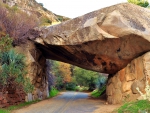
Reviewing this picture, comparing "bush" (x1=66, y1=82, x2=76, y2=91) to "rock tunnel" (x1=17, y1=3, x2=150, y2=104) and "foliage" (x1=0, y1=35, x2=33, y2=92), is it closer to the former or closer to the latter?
"rock tunnel" (x1=17, y1=3, x2=150, y2=104)

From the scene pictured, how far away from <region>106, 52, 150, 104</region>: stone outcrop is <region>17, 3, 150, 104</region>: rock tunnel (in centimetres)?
26

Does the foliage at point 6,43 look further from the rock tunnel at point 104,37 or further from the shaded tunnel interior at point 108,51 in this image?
the shaded tunnel interior at point 108,51

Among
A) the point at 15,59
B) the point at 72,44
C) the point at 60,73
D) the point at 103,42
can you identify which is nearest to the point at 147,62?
the point at 103,42

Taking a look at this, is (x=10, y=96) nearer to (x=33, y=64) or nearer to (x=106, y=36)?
(x=33, y=64)

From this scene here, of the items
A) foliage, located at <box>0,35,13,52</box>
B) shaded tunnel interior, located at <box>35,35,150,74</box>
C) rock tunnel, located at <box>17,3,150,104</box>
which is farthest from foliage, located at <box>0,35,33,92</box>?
shaded tunnel interior, located at <box>35,35,150,74</box>

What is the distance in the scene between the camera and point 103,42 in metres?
12.8

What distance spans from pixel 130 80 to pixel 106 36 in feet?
10.7

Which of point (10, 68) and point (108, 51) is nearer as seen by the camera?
point (10, 68)

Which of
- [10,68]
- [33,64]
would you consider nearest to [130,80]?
[33,64]

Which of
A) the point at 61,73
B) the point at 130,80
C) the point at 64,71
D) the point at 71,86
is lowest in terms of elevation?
the point at 71,86

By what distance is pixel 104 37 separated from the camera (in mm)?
12320

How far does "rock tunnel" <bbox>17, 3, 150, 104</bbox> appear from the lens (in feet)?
38.6

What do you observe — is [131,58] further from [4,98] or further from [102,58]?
[4,98]

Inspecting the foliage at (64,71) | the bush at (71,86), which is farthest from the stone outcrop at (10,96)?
the bush at (71,86)
